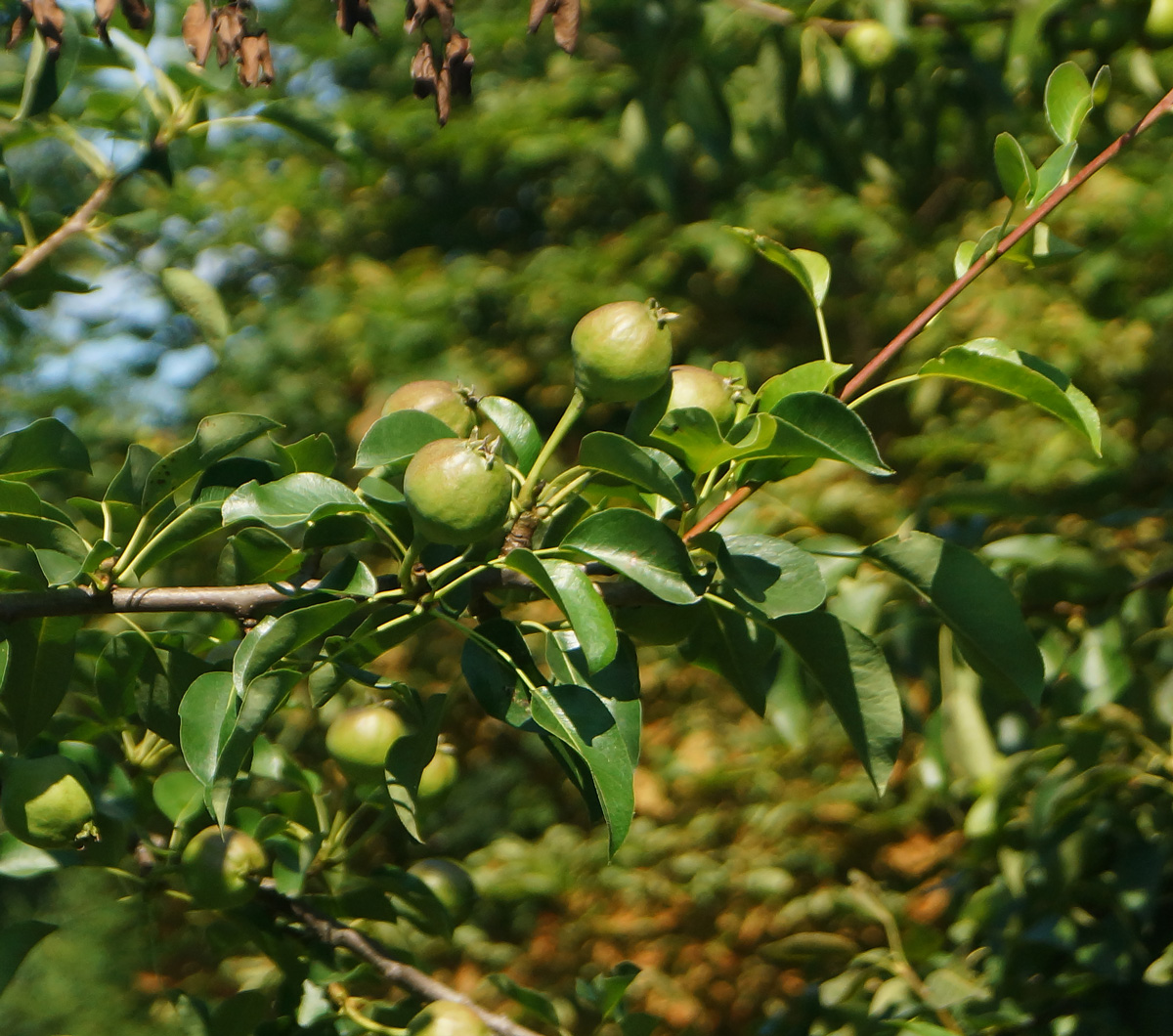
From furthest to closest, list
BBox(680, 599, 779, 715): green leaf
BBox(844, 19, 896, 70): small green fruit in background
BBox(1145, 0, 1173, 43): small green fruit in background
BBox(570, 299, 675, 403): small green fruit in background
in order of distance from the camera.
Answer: BBox(844, 19, 896, 70): small green fruit in background
BBox(1145, 0, 1173, 43): small green fruit in background
BBox(680, 599, 779, 715): green leaf
BBox(570, 299, 675, 403): small green fruit in background

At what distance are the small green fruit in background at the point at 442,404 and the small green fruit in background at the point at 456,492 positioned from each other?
12 centimetres

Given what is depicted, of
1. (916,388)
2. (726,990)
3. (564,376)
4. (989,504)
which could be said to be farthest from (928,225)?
(989,504)

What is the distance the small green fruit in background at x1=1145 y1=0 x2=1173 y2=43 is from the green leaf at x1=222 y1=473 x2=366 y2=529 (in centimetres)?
137

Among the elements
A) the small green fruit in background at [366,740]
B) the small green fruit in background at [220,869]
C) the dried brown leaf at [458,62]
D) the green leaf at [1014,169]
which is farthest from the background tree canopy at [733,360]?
the green leaf at [1014,169]

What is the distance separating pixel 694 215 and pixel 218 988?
299 cm

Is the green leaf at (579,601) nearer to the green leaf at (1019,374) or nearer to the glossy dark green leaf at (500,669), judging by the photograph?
the glossy dark green leaf at (500,669)

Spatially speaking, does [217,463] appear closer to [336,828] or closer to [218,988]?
[336,828]

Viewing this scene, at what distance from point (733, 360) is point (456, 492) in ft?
10.7

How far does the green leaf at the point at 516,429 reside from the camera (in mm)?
821

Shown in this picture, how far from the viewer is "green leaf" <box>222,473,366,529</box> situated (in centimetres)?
71

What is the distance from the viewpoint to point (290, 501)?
727mm

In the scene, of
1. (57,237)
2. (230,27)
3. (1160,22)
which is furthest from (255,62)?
(1160,22)

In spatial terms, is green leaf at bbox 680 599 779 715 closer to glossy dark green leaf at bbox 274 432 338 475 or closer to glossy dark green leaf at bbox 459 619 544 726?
glossy dark green leaf at bbox 459 619 544 726

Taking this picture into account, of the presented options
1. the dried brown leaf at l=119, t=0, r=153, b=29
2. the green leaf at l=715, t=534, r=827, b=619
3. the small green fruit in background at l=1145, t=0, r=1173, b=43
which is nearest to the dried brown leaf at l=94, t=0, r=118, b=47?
the dried brown leaf at l=119, t=0, r=153, b=29
